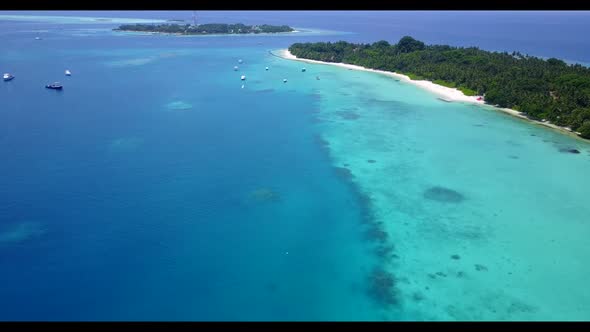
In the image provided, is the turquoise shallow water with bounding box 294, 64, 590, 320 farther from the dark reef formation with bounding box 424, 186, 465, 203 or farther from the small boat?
the small boat

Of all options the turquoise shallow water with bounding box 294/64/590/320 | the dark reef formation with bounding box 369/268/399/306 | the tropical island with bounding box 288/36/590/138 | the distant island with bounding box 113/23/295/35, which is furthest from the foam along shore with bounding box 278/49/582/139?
the distant island with bounding box 113/23/295/35

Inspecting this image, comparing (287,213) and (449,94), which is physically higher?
(449,94)

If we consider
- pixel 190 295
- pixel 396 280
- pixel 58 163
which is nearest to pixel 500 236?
pixel 396 280

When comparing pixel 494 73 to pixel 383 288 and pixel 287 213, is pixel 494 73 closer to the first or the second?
pixel 287 213

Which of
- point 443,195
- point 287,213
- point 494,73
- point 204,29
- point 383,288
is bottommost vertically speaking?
point 383,288

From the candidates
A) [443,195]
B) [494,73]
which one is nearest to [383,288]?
[443,195]

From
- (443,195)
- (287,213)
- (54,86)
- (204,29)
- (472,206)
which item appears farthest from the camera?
(204,29)

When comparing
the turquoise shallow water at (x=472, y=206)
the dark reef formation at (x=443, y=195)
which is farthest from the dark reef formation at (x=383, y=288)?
the dark reef formation at (x=443, y=195)
